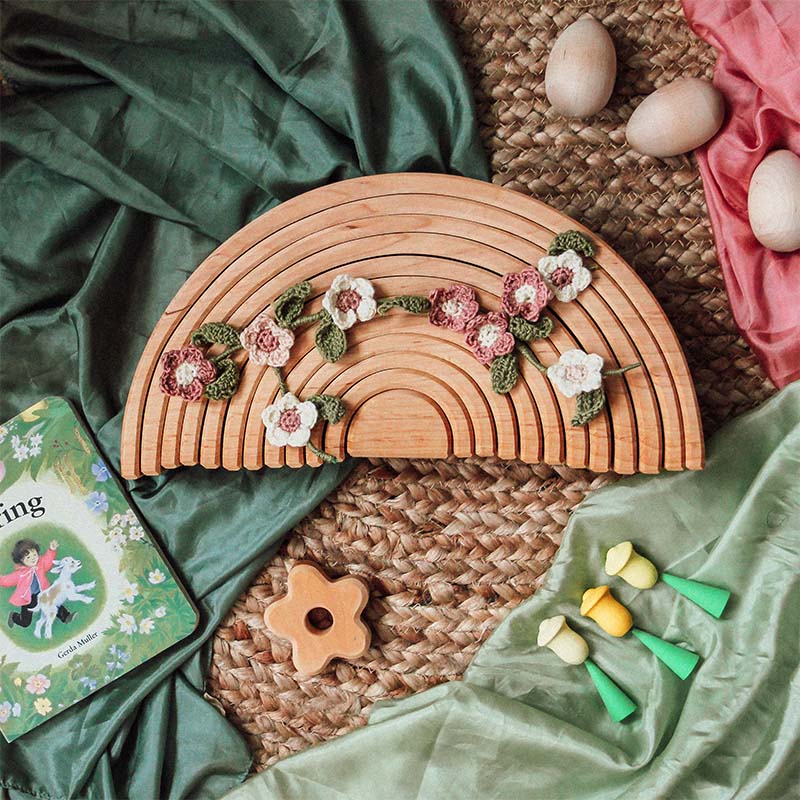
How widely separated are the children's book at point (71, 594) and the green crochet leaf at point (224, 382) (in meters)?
0.18

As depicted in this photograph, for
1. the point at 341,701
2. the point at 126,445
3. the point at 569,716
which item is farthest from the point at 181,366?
the point at 569,716

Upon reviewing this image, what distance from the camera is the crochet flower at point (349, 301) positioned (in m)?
0.77

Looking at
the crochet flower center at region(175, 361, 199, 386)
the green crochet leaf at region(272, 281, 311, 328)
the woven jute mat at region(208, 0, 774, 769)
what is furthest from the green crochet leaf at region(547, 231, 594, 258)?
the crochet flower center at region(175, 361, 199, 386)

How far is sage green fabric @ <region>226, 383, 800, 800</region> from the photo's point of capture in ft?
2.56

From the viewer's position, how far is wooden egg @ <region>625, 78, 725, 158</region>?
A: 2.67 feet

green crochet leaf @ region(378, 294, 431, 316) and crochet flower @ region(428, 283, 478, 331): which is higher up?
green crochet leaf @ region(378, 294, 431, 316)

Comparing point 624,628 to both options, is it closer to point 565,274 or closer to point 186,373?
point 565,274

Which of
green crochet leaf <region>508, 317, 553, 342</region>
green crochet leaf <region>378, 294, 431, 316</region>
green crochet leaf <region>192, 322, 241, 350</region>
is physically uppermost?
green crochet leaf <region>192, 322, 241, 350</region>

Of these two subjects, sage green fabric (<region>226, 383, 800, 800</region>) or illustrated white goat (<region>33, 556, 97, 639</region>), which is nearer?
sage green fabric (<region>226, 383, 800, 800</region>)

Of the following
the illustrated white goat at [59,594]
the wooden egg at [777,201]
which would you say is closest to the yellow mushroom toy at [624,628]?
the wooden egg at [777,201]

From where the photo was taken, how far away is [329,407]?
0.77m

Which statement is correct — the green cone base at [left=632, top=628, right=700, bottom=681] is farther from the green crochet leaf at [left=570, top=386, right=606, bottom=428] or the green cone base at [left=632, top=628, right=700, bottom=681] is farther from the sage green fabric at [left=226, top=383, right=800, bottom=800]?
the green crochet leaf at [left=570, top=386, right=606, bottom=428]

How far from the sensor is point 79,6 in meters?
0.90

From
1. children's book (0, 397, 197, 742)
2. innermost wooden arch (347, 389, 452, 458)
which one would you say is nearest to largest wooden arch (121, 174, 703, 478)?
innermost wooden arch (347, 389, 452, 458)
